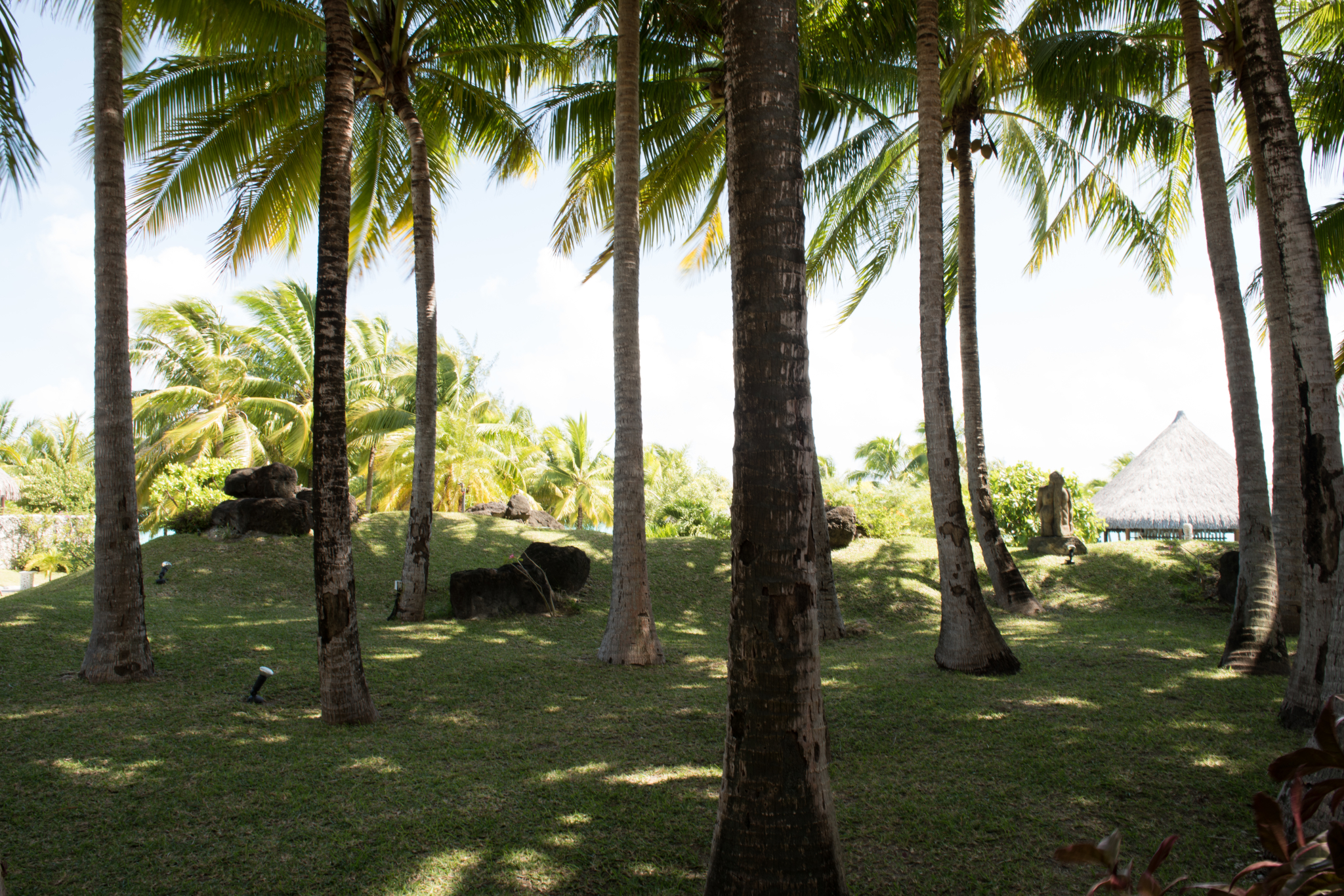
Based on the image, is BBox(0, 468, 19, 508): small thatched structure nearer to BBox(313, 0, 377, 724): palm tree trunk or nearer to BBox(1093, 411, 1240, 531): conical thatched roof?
BBox(313, 0, 377, 724): palm tree trunk

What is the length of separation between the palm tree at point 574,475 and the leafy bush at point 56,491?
16754mm

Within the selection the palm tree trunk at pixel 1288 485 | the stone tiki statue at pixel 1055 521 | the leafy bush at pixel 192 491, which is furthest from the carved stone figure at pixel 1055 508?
the leafy bush at pixel 192 491

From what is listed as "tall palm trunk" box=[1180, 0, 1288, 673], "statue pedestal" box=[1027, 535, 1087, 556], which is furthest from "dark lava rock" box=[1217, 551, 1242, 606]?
"tall palm trunk" box=[1180, 0, 1288, 673]

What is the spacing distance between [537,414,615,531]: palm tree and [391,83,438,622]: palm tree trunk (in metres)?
21.5

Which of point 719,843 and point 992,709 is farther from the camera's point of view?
point 992,709

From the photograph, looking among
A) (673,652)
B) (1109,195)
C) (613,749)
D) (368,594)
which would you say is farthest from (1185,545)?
(368,594)

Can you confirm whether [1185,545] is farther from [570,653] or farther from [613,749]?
[613,749]

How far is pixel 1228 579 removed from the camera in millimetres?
12031

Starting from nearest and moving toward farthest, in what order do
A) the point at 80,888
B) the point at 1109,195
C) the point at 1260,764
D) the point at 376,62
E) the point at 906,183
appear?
the point at 80,888
the point at 1260,764
the point at 376,62
the point at 1109,195
the point at 906,183

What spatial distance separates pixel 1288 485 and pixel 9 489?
39.4m

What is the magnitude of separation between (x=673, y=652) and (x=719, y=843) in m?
6.17

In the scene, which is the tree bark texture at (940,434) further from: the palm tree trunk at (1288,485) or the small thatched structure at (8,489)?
the small thatched structure at (8,489)

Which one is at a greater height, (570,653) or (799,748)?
(799,748)

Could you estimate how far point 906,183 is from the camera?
13.7m
